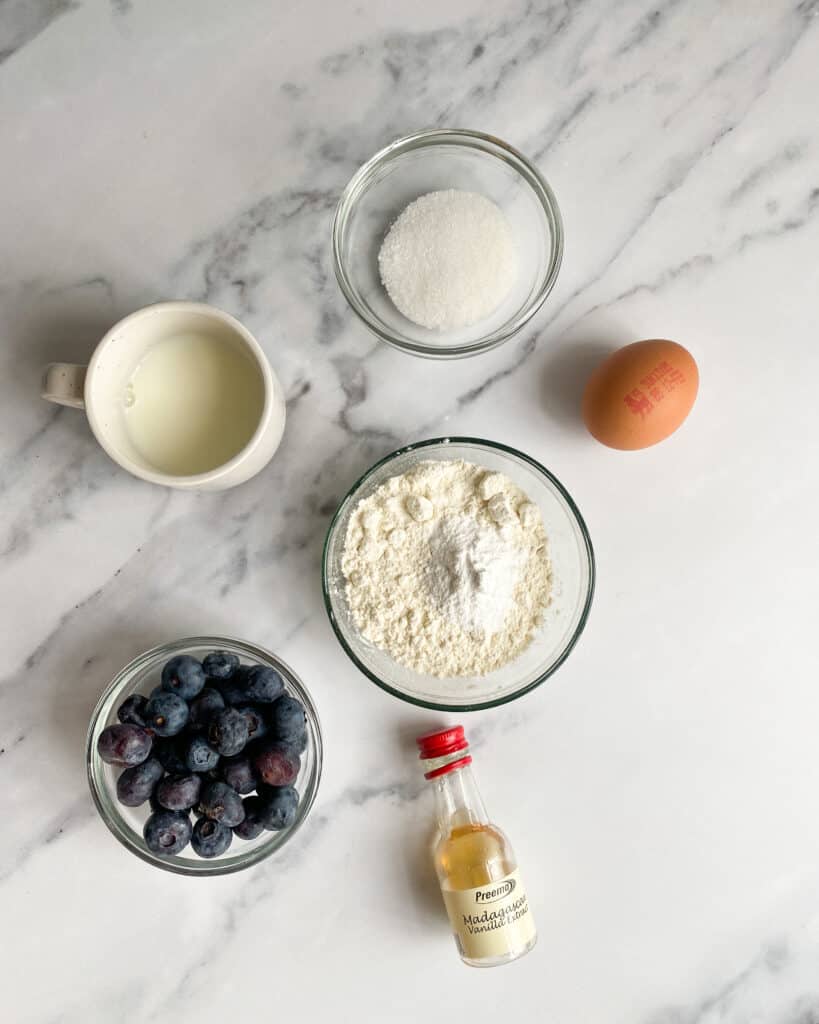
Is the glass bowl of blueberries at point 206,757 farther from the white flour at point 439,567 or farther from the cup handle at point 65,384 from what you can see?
the cup handle at point 65,384

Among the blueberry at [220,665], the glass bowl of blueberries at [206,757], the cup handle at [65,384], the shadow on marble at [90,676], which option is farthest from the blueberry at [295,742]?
the cup handle at [65,384]

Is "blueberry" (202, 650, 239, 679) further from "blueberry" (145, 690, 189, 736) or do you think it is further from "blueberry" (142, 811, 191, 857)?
"blueberry" (142, 811, 191, 857)

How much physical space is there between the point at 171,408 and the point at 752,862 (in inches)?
39.4

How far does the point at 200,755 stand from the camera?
3.05ft

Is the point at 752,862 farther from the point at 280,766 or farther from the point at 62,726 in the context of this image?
the point at 62,726

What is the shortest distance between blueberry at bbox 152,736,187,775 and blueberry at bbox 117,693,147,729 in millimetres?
31

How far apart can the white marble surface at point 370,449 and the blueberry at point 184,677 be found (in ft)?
0.51

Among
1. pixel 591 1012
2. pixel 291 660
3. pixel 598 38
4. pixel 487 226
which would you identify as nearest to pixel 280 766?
pixel 291 660

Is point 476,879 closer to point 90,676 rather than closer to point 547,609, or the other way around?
point 547,609

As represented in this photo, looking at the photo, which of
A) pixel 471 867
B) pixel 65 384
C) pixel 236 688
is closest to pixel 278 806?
pixel 236 688

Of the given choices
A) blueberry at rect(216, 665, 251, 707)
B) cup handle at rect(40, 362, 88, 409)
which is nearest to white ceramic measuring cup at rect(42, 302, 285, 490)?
cup handle at rect(40, 362, 88, 409)

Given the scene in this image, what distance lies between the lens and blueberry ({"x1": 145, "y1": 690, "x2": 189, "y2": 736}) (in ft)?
3.10

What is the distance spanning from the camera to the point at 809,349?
1.17 m

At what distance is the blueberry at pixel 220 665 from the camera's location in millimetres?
1008
